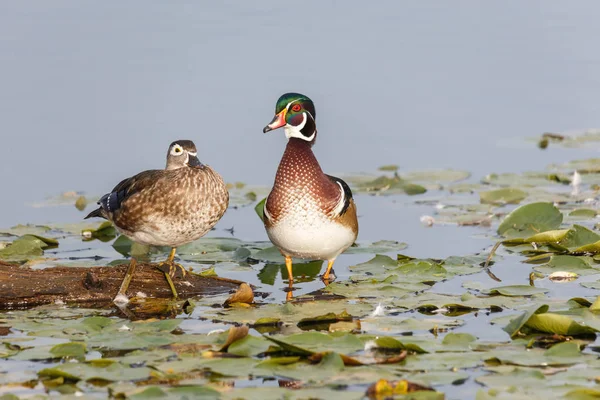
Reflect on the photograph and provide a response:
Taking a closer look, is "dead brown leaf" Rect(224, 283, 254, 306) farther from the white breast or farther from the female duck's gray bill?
the female duck's gray bill

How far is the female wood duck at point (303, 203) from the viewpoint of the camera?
26.6 ft

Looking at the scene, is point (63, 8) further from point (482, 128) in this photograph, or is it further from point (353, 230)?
point (353, 230)

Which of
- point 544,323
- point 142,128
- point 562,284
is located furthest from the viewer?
point 142,128

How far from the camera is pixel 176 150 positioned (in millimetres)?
8219

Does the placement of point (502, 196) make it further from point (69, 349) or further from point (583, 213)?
point (69, 349)

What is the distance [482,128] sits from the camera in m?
13.9

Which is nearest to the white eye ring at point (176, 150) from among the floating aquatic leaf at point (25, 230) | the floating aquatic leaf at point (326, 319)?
the floating aquatic leaf at point (326, 319)

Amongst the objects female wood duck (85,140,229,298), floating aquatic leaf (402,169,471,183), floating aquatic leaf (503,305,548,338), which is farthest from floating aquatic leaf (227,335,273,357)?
floating aquatic leaf (402,169,471,183)

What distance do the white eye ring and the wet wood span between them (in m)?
0.90

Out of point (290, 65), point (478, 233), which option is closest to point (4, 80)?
point (290, 65)

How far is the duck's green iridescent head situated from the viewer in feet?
27.6

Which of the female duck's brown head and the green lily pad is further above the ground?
the female duck's brown head

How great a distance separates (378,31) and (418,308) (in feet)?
36.8

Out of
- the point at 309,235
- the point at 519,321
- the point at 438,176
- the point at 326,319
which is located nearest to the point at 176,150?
the point at 309,235
